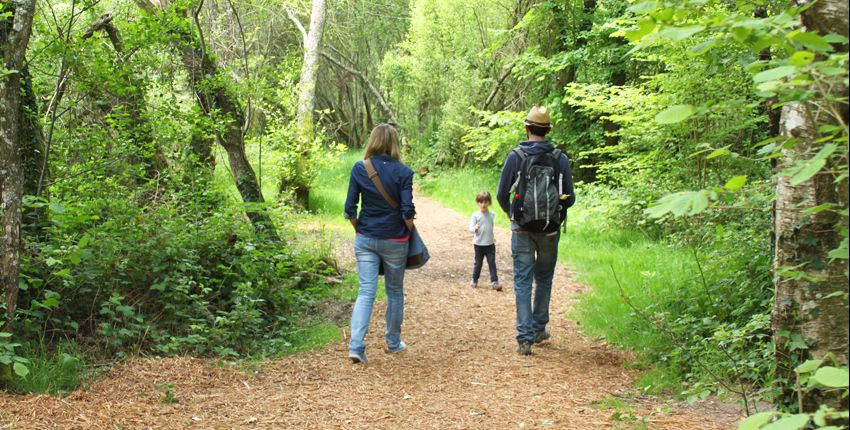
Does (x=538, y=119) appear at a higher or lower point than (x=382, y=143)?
higher

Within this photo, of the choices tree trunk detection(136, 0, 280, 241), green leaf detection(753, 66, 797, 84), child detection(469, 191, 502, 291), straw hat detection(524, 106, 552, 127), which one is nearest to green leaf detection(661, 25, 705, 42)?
green leaf detection(753, 66, 797, 84)

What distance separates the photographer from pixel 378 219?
18.6ft

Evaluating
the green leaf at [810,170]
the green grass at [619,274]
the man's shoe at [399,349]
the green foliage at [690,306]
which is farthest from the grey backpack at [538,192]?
the green leaf at [810,170]

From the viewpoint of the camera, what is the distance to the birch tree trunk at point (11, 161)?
440cm

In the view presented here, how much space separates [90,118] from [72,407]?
157 inches

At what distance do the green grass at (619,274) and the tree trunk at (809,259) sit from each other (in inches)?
37.3


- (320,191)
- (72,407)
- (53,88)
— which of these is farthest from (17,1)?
(320,191)

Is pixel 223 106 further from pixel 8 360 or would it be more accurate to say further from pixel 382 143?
pixel 8 360

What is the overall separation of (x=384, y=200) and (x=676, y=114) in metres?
3.84

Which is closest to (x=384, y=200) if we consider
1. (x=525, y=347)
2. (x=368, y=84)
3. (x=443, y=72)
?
(x=525, y=347)

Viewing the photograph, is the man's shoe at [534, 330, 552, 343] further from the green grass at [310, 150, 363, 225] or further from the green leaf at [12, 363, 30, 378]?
the green grass at [310, 150, 363, 225]

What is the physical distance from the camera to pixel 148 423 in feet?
13.5

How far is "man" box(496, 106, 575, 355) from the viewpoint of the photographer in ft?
18.5

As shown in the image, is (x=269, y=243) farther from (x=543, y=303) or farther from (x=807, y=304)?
(x=807, y=304)
